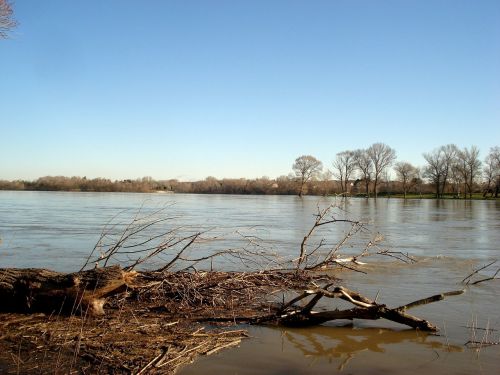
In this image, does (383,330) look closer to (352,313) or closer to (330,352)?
(352,313)

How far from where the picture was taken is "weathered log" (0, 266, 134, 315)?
18.5 feet

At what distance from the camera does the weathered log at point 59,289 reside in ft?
18.5

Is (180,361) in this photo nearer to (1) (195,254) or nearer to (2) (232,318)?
(2) (232,318)

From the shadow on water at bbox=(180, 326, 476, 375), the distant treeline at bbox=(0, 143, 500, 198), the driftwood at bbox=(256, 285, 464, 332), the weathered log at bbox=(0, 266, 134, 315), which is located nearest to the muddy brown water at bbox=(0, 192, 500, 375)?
the shadow on water at bbox=(180, 326, 476, 375)

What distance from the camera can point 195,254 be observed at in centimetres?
1148

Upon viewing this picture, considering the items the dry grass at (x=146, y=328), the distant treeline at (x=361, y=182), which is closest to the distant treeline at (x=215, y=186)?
the distant treeline at (x=361, y=182)

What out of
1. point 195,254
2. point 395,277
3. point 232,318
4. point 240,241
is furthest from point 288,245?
point 232,318

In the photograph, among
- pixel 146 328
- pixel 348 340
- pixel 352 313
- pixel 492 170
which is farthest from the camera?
pixel 492 170

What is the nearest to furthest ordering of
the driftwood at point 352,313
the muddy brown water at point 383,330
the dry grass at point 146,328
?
the dry grass at point 146,328, the muddy brown water at point 383,330, the driftwood at point 352,313

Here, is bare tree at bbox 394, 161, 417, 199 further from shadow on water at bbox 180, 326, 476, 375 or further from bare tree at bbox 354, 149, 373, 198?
shadow on water at bbox 180, 326, 476, 375

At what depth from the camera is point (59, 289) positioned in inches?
224

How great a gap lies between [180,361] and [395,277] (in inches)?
228

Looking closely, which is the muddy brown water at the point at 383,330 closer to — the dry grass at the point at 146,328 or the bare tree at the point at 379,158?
the dry grass at the point at 146,328

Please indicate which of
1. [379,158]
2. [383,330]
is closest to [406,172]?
[379,158]
